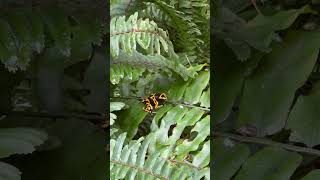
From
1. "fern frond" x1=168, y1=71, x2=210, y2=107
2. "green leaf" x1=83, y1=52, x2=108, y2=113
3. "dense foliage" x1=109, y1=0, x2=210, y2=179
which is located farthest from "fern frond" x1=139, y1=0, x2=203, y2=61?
"green leaf" x1=83, y1=52, x2=108, y2=113

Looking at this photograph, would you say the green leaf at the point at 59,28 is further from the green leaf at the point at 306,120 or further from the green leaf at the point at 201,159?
the green leaf at the point at 201,159

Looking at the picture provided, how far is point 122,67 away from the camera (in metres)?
0.88

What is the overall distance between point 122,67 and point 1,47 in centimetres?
60

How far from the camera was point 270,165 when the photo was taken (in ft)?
1.00

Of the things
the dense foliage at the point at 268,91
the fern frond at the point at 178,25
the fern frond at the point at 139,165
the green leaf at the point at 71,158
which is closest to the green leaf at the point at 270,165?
the dense foliage at the point at 268,91

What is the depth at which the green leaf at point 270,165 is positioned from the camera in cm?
30

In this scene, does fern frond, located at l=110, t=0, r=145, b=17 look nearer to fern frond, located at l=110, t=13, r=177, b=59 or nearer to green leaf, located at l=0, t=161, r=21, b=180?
fern frond, located at l=110, t=13, r=177, b=59

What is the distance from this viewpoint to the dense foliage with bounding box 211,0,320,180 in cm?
30

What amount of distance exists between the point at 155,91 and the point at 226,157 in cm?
67

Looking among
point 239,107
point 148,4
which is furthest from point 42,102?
point 148,4

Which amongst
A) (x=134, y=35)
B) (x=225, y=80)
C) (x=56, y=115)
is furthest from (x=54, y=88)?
(x=134, y=35)

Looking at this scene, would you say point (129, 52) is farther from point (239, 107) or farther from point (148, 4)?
point (239, 107)

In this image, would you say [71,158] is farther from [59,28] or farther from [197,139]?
[197,139]

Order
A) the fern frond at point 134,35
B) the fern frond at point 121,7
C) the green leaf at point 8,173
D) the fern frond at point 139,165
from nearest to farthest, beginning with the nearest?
the green leaf at point 8,173, the fern frond at point 139,165, the fern frond at point 134,35, the fern frond at point 121,7
